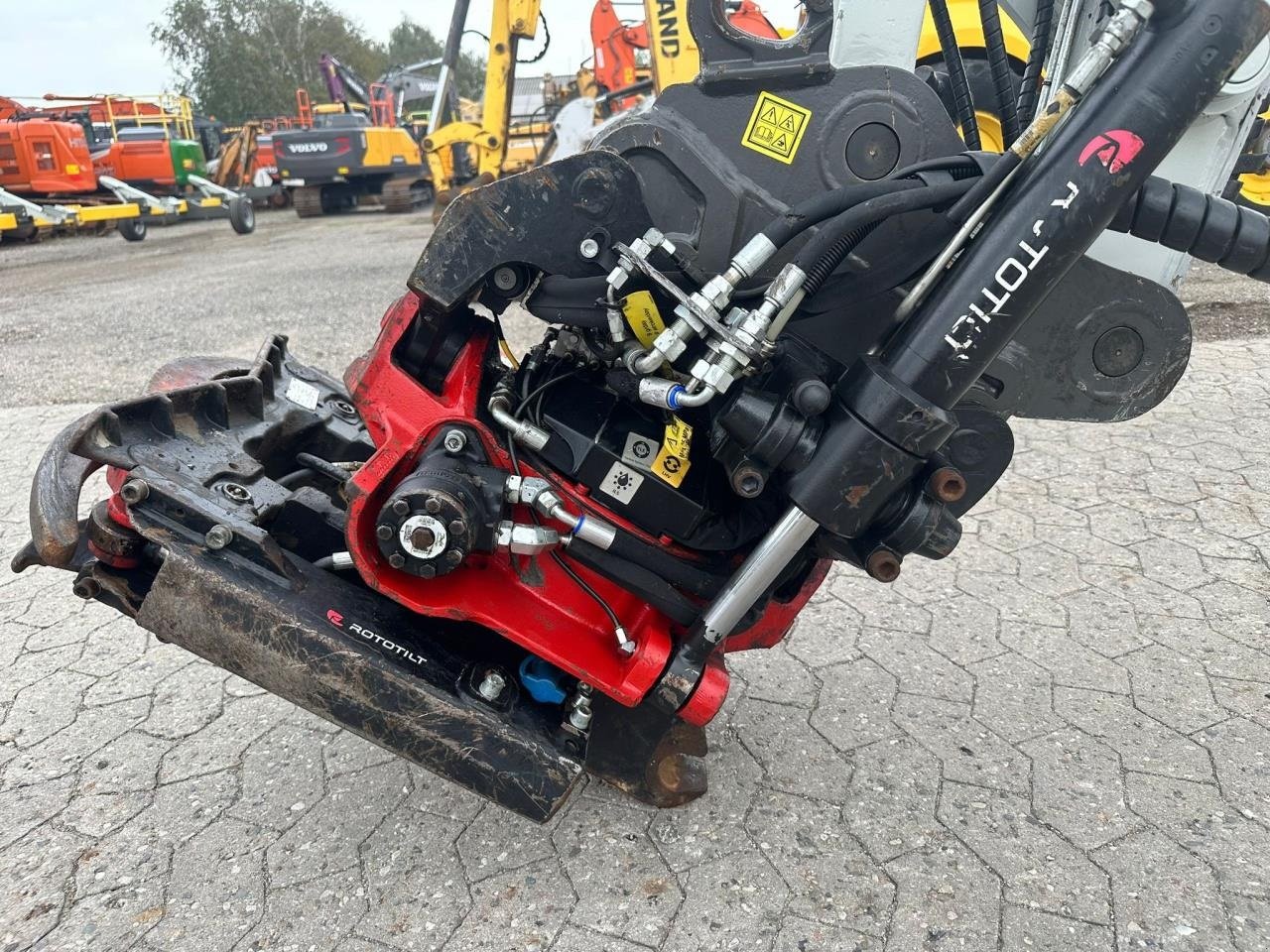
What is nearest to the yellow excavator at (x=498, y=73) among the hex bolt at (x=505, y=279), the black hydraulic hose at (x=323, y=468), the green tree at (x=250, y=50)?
the black hydraulic hose at (x=323, y=468)

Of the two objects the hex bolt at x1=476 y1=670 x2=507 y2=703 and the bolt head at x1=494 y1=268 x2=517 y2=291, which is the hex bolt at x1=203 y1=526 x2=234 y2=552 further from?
the bolt head at x1=494 y1=268 x2=517 y2=291

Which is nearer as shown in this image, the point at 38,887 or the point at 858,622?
the point at 38,887

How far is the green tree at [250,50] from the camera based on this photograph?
132 ft

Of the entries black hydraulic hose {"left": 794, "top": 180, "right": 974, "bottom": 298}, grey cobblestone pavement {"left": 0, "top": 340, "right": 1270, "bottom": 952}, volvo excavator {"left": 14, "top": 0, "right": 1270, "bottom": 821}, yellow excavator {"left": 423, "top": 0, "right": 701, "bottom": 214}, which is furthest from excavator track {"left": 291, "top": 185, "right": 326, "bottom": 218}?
black hydraulic hose {"left": 794, "top": 180, "right": 974, "bottom": 298}

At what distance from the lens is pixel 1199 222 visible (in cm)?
159

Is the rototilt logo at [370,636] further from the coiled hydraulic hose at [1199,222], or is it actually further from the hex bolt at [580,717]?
the coiled hydraulic hose at [1199,222]

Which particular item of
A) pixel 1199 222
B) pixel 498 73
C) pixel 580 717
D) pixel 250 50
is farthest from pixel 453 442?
pixel 250 50

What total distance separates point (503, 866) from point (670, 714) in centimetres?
52

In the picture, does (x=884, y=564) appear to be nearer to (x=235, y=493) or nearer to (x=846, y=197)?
(x=846, y=197)

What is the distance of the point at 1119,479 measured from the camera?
157 inches

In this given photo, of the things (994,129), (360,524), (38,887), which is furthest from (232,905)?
(994,129)

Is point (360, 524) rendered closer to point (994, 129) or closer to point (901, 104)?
point (901, 104)

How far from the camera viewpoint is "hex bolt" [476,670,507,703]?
1995 mm

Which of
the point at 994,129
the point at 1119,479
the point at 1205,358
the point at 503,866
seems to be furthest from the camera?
the point at 1205,358
